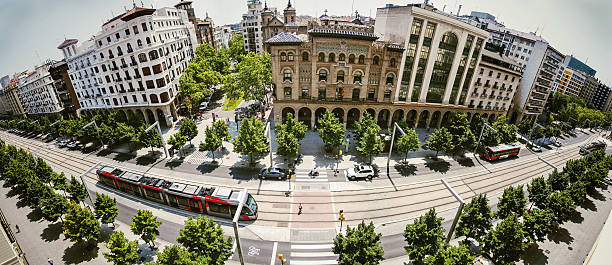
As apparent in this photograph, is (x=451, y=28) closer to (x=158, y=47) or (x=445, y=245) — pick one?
(x=445, y=245)

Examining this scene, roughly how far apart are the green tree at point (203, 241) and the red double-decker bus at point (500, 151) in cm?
5477

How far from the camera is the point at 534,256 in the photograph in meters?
31.3

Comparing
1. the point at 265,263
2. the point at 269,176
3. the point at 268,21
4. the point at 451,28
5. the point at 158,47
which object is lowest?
the point at 265,263

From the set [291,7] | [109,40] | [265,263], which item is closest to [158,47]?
[109,40]

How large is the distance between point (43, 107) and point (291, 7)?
10301 centimetres

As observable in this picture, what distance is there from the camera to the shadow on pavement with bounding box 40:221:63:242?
3394cm

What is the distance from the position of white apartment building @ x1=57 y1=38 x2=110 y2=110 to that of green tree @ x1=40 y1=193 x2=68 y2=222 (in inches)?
1700

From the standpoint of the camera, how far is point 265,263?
2914 centimetres

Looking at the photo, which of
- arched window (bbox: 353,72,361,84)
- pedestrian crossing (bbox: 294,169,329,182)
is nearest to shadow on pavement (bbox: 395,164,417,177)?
pedestrian crossing (bbox: 294,169,329,182)

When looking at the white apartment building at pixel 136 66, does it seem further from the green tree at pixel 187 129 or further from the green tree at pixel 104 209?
the green tree at pixel 104 209

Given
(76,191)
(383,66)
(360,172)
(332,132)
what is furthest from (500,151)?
(76,191)

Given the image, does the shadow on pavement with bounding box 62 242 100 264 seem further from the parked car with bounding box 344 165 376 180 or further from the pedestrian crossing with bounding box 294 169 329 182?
the parked car with bounding box 344 165 376 180

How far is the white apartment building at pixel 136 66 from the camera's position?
189ft

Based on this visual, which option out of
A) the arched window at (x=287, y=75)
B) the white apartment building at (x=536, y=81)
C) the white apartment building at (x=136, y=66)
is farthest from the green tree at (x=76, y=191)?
the white apartment building at (x=536, y=81)
